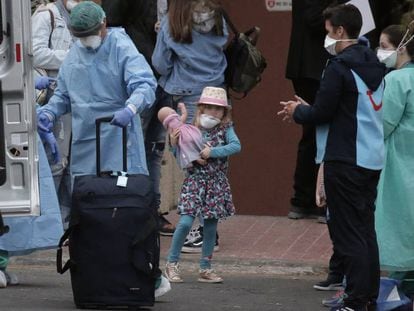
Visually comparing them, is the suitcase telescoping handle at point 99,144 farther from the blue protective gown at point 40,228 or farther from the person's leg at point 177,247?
the person's leg at point 177,247

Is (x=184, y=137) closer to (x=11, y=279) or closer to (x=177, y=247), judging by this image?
(x=177, y=247)

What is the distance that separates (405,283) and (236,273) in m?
1.63

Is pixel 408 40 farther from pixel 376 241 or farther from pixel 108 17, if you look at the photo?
pixel 108 17

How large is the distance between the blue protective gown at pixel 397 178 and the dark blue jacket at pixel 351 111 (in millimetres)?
306

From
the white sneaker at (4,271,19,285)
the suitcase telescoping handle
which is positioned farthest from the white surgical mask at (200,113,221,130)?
the white sneaker at (4,271,19,285)

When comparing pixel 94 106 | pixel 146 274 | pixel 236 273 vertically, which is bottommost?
pixel 236 273

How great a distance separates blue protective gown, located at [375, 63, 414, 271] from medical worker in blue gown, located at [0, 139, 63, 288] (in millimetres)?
2119

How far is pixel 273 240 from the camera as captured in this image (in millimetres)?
10336

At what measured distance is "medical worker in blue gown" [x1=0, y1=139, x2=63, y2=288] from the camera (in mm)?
8648

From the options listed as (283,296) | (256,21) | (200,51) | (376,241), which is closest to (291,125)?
(256,21)

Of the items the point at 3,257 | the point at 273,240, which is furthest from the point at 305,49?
the point at 3,257

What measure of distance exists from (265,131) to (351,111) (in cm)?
375

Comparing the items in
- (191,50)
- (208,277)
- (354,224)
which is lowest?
(208,277)

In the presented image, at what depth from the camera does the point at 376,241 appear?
7.77 m
